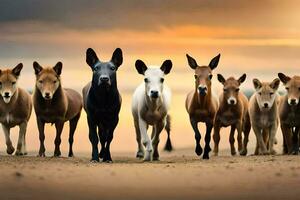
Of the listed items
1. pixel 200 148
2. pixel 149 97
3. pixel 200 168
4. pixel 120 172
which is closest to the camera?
pixel 120 172

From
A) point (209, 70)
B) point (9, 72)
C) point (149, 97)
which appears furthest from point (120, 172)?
point (9, 72)

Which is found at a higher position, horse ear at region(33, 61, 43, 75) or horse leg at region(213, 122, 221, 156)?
horse ear at region(33, 61, 43, 75)

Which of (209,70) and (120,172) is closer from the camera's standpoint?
(120,172)

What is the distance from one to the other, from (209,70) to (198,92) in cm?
61

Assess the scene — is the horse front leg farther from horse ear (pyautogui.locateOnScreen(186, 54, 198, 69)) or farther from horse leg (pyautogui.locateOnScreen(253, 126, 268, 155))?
horse leg (pyautogui.locateOnScreen(253, 126, 268, 155))

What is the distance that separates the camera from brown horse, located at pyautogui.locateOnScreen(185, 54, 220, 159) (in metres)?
20.6

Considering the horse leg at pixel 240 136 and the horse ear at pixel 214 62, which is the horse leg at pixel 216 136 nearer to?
the horse leg at pixel 240 136

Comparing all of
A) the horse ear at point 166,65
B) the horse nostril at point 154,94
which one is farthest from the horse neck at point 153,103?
the horse ear at point 166,65

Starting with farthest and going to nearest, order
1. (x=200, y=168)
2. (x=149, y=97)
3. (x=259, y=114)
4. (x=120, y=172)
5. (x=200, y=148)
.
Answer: (x=259, y=114)
(x=200, y=148)
(x=149, y=97)
(x=200, y=168)
(x=120, y=172)

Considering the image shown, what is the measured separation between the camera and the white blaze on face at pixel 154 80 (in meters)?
19.4

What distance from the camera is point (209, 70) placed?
20625 mm

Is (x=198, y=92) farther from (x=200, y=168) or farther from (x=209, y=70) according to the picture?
(x=200, y=168)

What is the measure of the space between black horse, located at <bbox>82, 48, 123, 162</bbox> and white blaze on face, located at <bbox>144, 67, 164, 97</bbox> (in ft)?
2.48

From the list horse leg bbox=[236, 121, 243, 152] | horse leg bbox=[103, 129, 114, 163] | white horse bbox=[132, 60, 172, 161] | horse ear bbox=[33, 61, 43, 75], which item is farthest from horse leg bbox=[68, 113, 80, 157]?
horse leg bbox=[236, 121, 243, 152]
